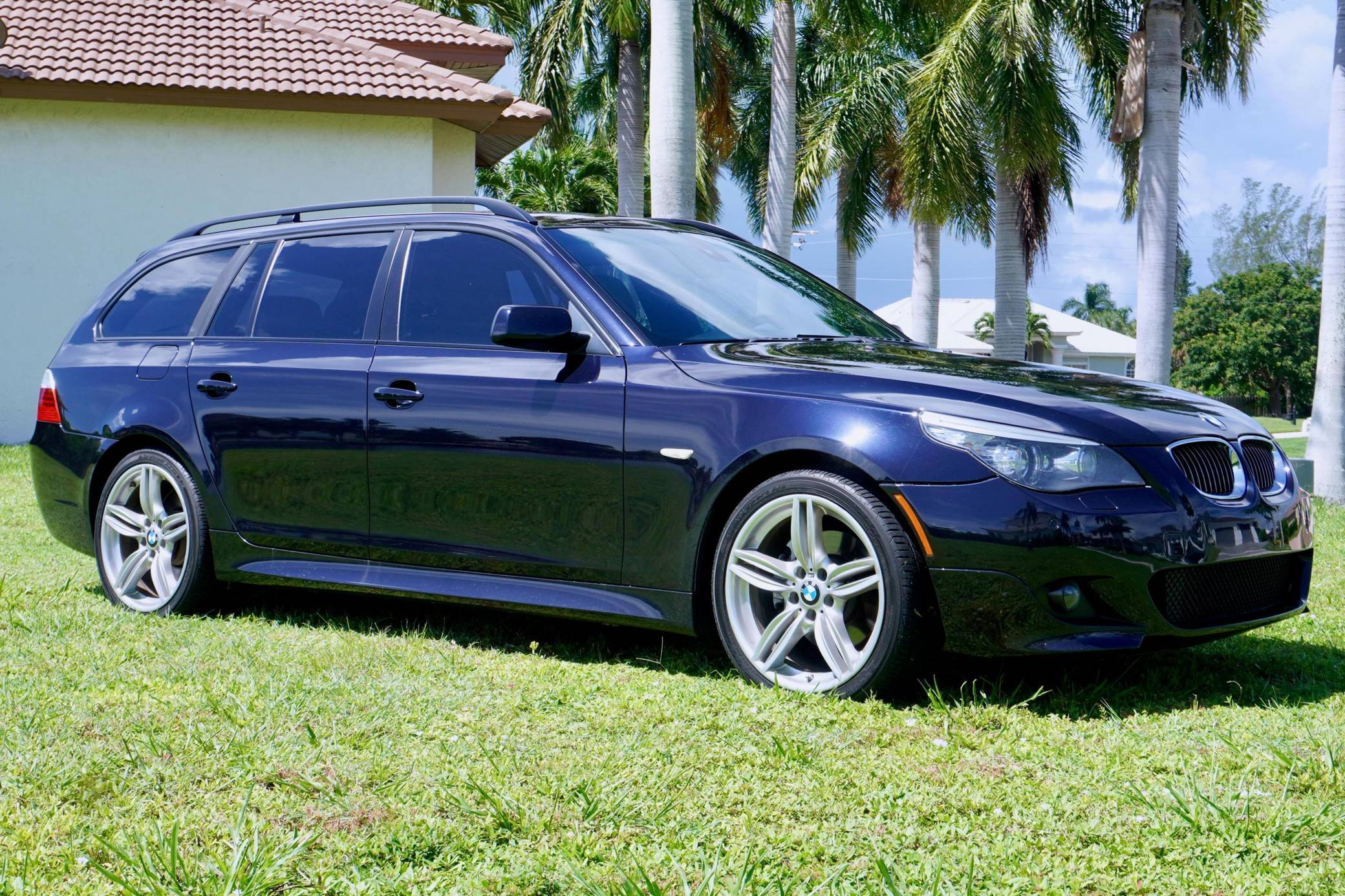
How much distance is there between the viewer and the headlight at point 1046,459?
397 centimetres

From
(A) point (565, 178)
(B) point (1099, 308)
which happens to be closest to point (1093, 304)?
(B) point (1099, 308)

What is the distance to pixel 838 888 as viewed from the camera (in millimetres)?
2781

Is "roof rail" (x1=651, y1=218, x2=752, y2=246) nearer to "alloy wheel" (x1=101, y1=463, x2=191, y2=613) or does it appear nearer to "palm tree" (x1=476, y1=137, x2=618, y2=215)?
"alloy wheel" (x1=101, y1=463, x2=191, y2=613)

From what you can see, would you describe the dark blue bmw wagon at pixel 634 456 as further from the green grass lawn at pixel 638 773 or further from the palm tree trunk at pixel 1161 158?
the palm tree trunk at pixel 1161 158

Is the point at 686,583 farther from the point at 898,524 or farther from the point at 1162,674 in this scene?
the point at 1162,674

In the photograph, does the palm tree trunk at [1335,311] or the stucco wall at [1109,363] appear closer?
the palm tree trunk at [1335,311]

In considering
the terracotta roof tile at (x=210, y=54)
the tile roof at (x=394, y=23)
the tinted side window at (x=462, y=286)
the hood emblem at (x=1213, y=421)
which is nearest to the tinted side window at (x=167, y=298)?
the tinted side window at (x=462, y=286)

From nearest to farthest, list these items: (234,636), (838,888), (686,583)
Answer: (838,888) < (686,583) < (234,636)

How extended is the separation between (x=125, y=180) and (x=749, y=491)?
1463 cm

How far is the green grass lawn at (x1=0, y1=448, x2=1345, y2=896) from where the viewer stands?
2885 millimetres

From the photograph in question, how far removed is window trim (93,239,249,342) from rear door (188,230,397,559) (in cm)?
12

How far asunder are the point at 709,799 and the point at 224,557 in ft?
10.2

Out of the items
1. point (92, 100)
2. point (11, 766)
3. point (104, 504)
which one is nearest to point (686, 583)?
point (11, 766)

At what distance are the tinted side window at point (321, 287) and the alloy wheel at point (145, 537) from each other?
2.72 feet
